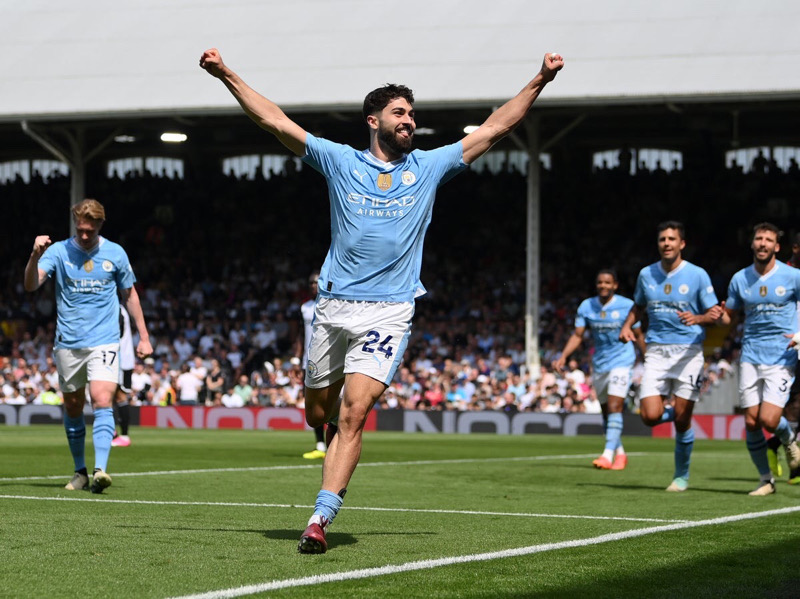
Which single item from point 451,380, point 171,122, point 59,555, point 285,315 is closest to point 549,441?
point 451,380

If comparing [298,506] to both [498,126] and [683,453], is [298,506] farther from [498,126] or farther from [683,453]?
[683,453]

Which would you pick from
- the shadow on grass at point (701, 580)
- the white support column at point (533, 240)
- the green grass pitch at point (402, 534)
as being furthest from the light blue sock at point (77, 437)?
the white support column at point (533, 240)

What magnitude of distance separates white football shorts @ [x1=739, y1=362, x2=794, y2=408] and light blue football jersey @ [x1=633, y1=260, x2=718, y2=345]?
0.63m

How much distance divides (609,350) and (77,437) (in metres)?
7.42

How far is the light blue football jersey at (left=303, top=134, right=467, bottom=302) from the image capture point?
705 centimetres

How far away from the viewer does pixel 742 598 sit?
17.9 feet

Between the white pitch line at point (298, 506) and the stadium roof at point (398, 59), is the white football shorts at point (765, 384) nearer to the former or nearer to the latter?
the white pitch line at point (298, 506)

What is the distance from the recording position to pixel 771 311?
11.6 m

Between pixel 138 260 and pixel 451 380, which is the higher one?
pixel 138 260

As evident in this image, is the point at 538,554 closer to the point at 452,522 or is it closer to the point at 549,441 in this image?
the point at 452,522

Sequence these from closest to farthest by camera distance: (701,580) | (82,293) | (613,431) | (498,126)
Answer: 1. (701,580)
2. (498,126)
3. (82,293)
4. (613,431)

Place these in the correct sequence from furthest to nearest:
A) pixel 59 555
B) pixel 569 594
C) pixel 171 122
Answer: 1. pixel 171 122
2. pixel 59 555
3. pixel 569 594

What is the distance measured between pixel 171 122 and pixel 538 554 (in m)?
31.3

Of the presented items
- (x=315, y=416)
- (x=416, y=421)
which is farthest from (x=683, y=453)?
(x=416, y=421)
